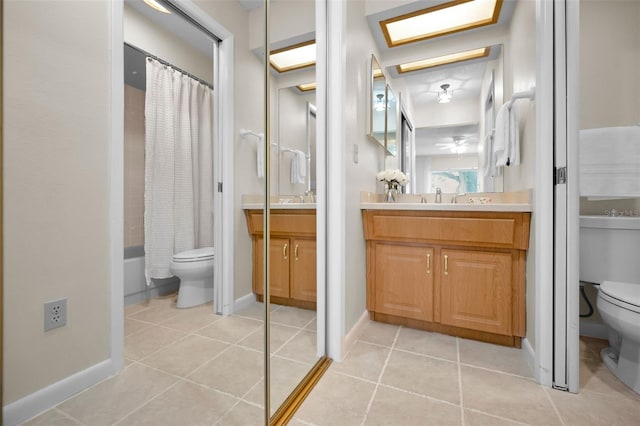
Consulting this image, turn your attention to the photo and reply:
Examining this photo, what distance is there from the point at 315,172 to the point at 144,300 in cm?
104

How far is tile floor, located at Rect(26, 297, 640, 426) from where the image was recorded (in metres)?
0.64

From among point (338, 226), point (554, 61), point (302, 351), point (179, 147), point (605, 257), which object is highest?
point (554, 61)

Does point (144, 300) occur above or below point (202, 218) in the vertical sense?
below

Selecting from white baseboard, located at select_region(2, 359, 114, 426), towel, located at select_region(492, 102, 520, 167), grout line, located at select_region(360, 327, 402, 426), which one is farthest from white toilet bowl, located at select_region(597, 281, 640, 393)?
white baseboard, located at select_region(2, 359, 114, 426)

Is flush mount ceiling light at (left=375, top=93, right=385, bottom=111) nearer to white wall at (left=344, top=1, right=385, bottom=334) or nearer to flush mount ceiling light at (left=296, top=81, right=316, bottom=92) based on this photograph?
white wall at (left=344, top=1, right=385, bottom=334)

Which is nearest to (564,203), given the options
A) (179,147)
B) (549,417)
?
(549,417)

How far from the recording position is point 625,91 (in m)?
1.78

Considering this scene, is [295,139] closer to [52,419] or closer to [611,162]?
[52,419]

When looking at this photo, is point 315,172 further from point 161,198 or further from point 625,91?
point 625,91

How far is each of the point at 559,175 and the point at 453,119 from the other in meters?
1.35

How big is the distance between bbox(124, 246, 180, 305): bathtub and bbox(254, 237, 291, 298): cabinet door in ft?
1.15

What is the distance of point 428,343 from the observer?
176cm

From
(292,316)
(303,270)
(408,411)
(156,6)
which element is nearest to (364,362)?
(408,411)

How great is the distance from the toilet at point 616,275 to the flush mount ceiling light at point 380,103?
1.51 metres
